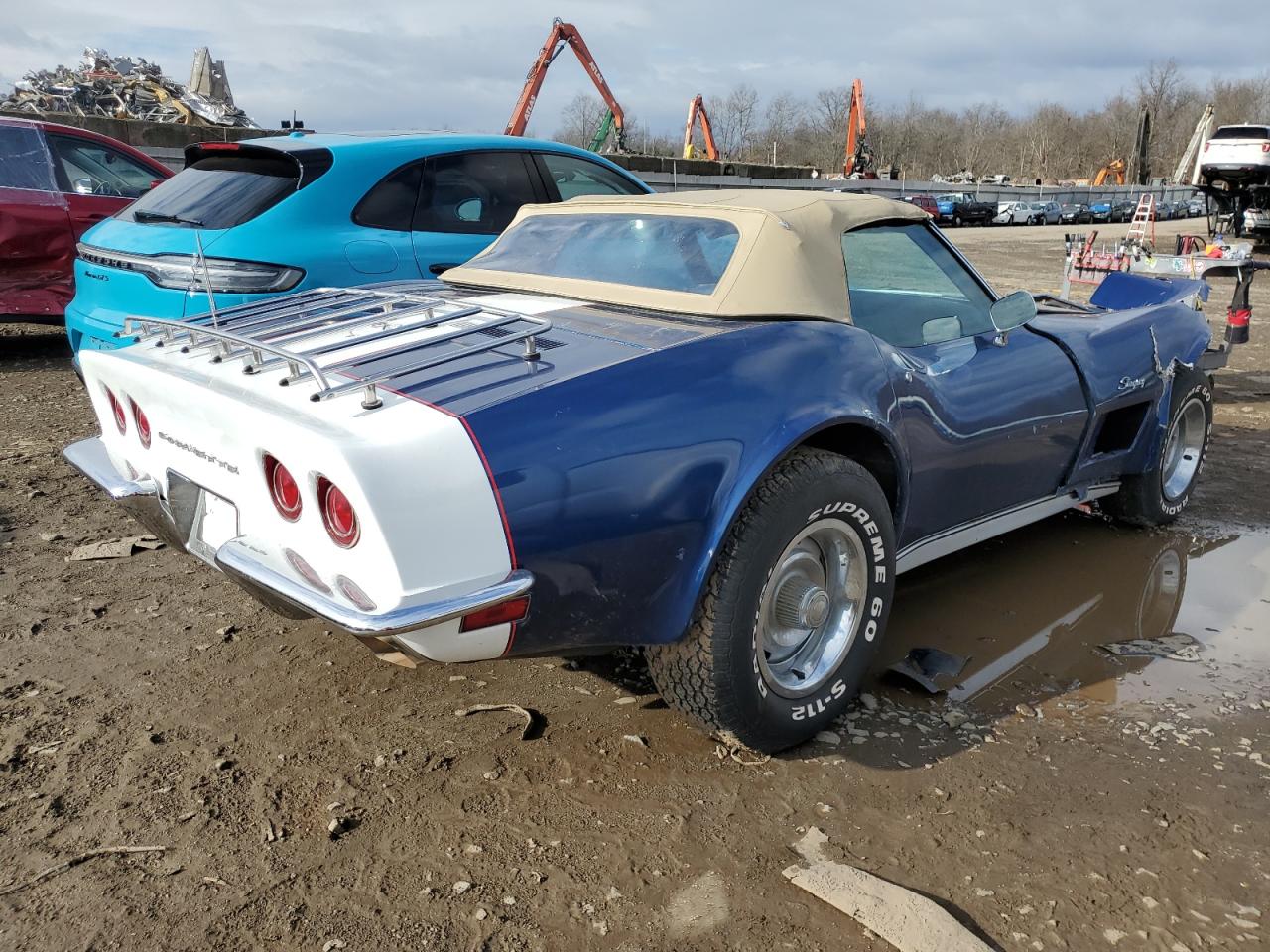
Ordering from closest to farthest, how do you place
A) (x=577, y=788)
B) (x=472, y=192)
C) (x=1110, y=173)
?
(x=577, y=788)
(x=472, y=192)
(x=1110, y=173)

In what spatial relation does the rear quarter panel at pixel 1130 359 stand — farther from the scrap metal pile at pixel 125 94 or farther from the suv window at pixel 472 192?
the scrap metal pile at pixel 125 94

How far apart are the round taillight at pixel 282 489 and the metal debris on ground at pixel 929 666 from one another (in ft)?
6.15

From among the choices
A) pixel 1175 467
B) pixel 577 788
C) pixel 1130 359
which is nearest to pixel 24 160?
pixel 577 788

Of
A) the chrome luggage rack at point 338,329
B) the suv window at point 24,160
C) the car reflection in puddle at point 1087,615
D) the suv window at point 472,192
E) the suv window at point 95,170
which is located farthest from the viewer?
the suv window at point 95,170

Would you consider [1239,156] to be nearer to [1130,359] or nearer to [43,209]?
[1130,359]

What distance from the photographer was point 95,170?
7180mm

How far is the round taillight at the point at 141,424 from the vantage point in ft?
8.94

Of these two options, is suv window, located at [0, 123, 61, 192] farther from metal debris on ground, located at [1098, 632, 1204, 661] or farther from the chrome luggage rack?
metal debris on ground, located at [1098, 632, 1204, 661]

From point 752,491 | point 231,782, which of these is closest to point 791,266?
point 752,491

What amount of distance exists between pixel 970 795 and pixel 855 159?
40555 millimetres

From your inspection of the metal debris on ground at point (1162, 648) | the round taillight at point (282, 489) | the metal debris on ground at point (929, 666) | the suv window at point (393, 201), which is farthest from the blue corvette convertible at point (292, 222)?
the metal debris on ground at point (1162, 648)

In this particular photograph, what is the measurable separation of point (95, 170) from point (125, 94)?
18.7 meters

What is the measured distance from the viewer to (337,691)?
2.97 metres

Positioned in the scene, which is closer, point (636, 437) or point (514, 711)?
point (636, 437)
